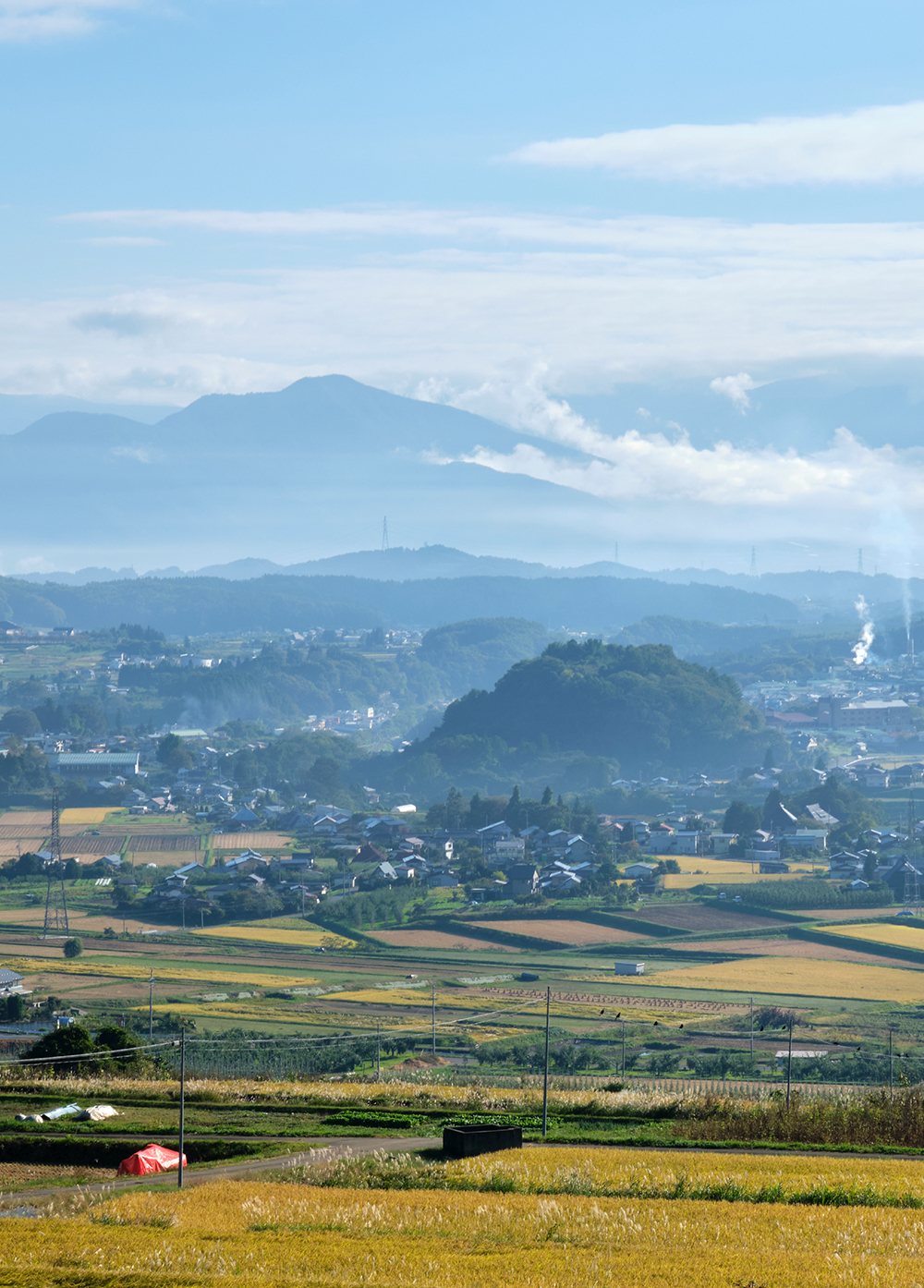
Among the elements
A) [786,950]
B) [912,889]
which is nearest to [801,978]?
[786,950]

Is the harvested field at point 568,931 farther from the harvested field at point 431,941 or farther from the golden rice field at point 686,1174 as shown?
the golden rice field at point 686,1174

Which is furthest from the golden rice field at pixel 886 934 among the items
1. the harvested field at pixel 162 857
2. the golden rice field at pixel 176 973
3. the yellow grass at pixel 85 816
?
the yellow grass at pixel 85 816

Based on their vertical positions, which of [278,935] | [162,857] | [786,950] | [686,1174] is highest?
[686,1174]

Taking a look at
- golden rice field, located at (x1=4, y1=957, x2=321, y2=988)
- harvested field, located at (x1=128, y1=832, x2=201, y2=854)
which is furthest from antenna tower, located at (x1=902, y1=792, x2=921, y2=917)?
harvested field, located at (x1=128, y1=832, x2=201, y2=854)

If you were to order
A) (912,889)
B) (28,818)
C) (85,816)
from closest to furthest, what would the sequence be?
(912,889), (28,818), (85,816)

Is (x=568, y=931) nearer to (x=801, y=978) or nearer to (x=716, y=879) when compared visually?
(x=801, y=978)

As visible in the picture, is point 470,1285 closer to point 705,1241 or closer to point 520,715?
point 705,1241
